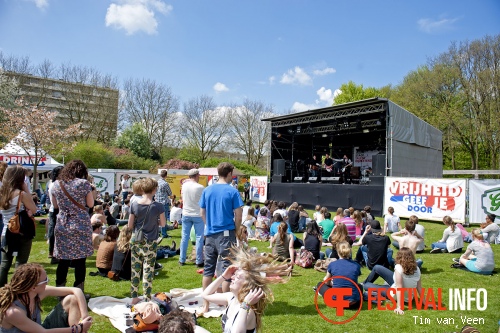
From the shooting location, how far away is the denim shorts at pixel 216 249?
378 cm

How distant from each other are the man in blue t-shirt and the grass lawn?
2.02 ft

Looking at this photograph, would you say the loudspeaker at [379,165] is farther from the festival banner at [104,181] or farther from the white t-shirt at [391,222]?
the festival banner at [104,181]

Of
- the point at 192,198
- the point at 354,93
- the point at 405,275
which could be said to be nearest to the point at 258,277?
the point at 405,275

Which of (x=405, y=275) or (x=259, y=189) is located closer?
(x=405, y=275)

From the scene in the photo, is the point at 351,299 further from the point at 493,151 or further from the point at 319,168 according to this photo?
the point at 493,151

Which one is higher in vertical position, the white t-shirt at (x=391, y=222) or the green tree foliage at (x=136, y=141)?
the green tree foliage at (x=136, y=141)

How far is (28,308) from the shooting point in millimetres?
2381

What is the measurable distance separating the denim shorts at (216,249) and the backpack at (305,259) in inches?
102

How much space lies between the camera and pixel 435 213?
40.1 feet

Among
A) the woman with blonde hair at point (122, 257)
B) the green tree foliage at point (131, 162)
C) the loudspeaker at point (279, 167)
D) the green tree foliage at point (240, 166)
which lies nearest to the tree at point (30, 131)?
the green tree foliage at point (131, 162)

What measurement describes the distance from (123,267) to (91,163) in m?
25.7

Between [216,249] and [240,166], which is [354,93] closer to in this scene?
[240,166]

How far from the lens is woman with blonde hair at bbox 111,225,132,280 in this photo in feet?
16.1

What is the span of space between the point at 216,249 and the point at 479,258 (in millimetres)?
4827
